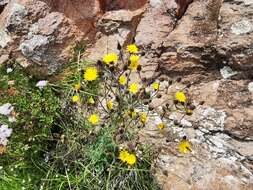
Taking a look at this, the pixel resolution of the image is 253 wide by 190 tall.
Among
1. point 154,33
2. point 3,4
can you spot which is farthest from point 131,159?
point 3,4

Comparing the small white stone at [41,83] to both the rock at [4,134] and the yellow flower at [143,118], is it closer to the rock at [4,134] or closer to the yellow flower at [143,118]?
the rock at [4,134]

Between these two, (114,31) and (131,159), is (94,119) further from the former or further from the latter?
(114,31)

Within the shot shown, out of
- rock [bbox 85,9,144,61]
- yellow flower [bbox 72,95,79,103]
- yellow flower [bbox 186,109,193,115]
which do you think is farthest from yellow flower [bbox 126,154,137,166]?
rock [bbox 85,9,144,61]

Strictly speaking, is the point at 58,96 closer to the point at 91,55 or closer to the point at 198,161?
the point at 91,55

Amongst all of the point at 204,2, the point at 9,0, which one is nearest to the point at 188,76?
the point at 204,2

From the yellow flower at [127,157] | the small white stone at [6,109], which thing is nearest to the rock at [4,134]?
the small white stone at [6,109]

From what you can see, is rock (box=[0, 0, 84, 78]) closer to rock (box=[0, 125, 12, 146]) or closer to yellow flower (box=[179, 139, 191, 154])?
rock (box=[0, 125, 12, 146])
